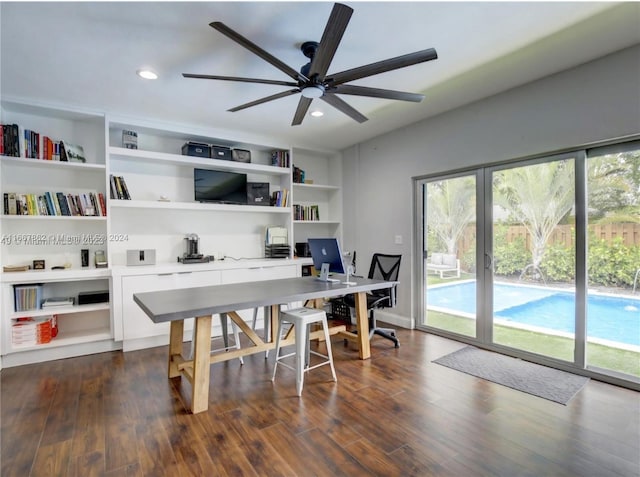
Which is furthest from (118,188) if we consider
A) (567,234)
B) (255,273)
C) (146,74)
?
(567,234)

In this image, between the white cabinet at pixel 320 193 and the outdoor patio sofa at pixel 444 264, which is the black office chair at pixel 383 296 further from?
the white cabinet at pixel 320 193

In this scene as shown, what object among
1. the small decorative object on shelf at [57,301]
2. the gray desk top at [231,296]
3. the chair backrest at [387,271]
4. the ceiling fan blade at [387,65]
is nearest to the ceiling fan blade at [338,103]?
the ceiling fan blade at [387,65]

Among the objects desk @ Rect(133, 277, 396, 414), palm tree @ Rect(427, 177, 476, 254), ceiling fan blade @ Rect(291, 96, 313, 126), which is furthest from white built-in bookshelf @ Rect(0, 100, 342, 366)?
palm tree @ Rect(427, 177, 476, 254)

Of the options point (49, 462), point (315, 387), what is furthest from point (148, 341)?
point (315, 387)

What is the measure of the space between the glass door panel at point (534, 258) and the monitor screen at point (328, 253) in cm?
171

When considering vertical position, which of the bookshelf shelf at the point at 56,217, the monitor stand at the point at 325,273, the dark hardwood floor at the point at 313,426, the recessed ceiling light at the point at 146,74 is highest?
the recessed ceiling light at the point at 146,74

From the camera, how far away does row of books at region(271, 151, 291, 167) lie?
4795 mm

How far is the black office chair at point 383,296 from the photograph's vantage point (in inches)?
143

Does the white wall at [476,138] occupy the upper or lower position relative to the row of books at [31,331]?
upper

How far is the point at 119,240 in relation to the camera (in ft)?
12.9

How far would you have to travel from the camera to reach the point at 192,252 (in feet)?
13.8

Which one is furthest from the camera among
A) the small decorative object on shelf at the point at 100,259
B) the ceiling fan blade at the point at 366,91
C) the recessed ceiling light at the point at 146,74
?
the small decorative object on shelf at the point at 100,259

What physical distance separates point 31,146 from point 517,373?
5130 millimetres

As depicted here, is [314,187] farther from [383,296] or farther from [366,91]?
[366,91]
